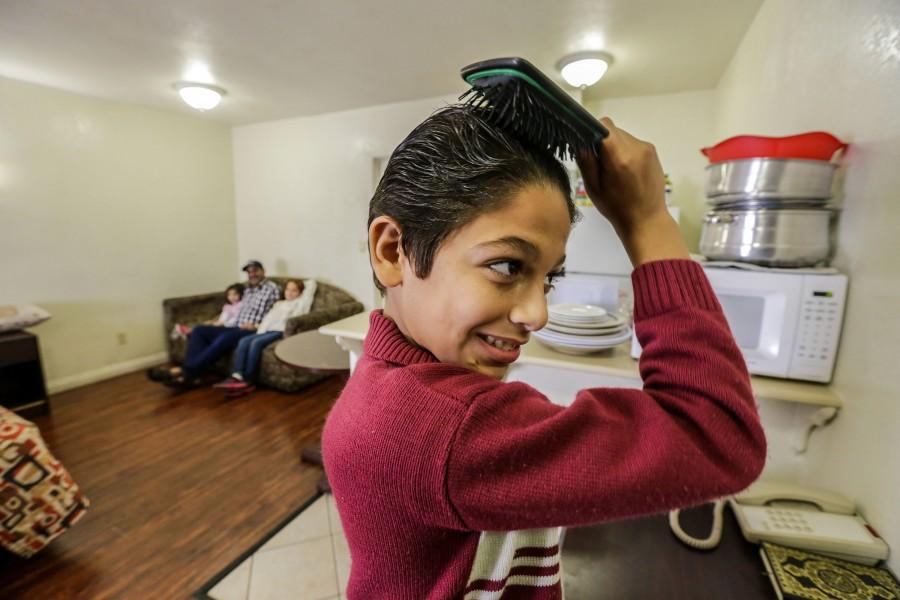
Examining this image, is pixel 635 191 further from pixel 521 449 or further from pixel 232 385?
pixel 232 385

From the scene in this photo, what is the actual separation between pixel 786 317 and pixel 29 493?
8.47 ft

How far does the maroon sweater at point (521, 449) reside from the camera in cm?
35

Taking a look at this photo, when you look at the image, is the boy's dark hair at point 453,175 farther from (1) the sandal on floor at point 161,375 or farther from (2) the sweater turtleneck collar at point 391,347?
(1) the sandal on floor at point 161,375

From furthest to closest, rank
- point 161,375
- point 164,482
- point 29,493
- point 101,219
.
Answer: point 101,219 → point 161,375 → point 164,482 → point 29,493

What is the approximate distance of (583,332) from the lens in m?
1.19

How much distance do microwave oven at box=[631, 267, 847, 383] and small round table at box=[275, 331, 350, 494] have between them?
1758 millimetres

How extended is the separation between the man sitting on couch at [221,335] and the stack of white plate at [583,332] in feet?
Result: 10.3

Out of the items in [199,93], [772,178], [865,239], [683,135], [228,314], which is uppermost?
[199,93]

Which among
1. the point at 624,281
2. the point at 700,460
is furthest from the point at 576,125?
the point at 624,281

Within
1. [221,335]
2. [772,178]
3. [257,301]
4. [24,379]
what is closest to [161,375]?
[221,335]

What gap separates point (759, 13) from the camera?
1.86 meters

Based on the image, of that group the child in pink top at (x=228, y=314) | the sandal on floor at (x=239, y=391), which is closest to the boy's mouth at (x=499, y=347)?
the sandal on floor at (x=239, y=391)

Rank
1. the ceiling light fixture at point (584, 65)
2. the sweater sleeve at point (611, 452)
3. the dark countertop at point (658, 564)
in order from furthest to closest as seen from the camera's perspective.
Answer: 1. the ceiling light fixture at point (584, 65)
2. the dark countertop at point (658, 564)
3. the sweater sleeve at point (611, 452)

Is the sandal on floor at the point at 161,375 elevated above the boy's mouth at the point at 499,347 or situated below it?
below
